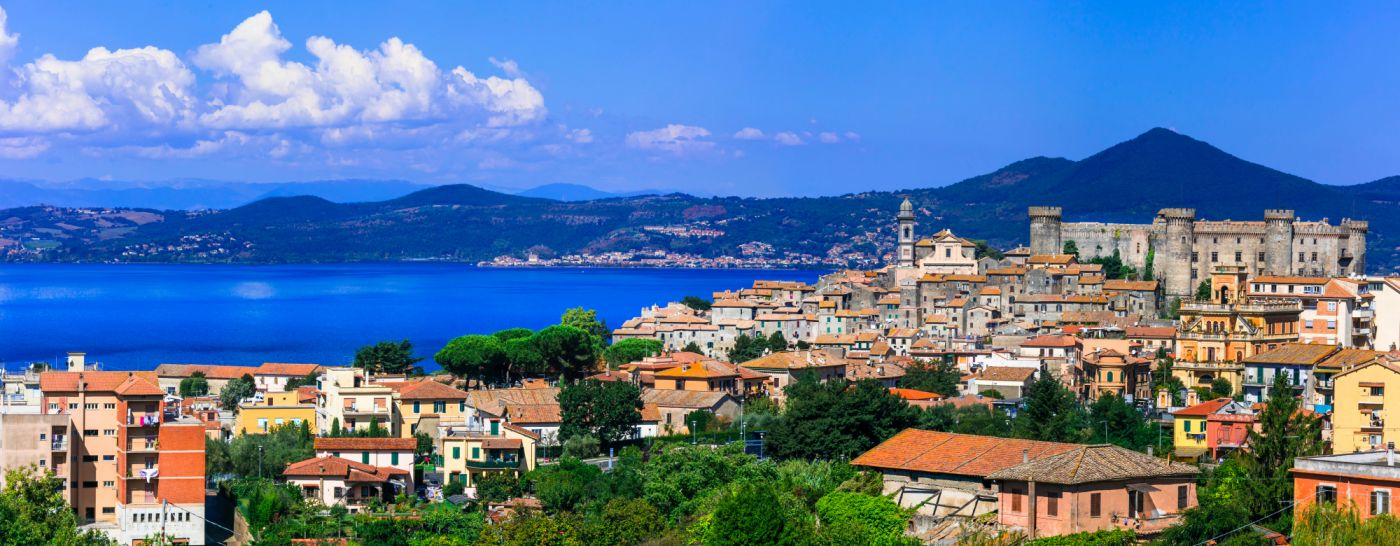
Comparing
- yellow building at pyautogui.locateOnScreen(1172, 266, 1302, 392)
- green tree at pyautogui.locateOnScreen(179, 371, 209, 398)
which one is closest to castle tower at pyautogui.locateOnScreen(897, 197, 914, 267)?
yellow building at pyautogui.locateOnScreen(1172, 266, 1302, 392)

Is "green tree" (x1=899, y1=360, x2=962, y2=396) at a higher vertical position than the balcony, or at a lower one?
higher

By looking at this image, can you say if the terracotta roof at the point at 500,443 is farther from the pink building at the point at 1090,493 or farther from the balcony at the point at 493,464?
the pink building at the point at 1090,493

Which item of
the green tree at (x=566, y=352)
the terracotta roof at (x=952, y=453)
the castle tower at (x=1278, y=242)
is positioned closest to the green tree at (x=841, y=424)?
the terracotta roof at (x=952, y=453)

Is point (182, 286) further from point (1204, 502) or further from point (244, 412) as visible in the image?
point (1204, 502)

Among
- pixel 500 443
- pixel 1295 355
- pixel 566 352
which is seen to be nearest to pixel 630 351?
pixel 566 352

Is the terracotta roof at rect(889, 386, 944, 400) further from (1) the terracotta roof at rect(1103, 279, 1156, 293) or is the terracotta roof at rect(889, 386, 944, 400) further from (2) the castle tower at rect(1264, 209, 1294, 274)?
(2) the castle tower at rect(1264, 209, 1294, 274)

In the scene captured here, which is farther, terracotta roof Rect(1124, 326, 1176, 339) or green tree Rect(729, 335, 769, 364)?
green tree Rect(729, 335, 769, 364)

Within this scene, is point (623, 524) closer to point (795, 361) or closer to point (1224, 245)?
point (795, 361)
